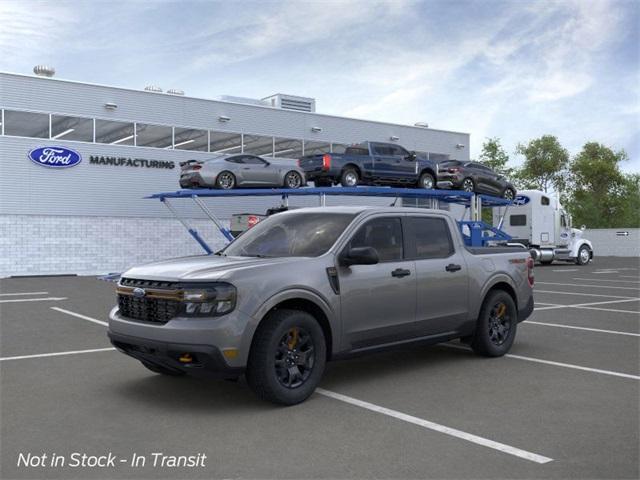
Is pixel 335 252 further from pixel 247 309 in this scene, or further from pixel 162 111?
pixel 162 111

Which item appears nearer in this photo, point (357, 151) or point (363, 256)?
Result: point (363, 256)

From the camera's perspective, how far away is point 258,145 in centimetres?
3281

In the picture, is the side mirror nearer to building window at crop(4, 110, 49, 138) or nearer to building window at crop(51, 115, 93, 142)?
building window at crop(4, 110, 49, 138)

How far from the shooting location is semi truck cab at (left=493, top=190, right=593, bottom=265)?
3162cm

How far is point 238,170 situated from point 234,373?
19455 mm

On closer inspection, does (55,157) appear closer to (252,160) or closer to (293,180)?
(252,160)

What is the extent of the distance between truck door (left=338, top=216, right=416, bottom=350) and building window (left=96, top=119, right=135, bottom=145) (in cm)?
2385

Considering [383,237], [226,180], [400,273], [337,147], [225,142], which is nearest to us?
[400,273]

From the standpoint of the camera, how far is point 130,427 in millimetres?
5152

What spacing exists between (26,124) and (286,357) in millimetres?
24300

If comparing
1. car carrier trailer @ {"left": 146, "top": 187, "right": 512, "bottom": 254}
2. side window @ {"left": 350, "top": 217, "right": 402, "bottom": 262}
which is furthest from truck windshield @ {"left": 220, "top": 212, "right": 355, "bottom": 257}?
car carrier trailer @ {"left": 146, "top": 187, "right": 512, "bottom": 254}

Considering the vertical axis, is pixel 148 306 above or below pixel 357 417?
above

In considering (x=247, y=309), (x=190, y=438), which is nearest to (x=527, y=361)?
(x=247, y=309)

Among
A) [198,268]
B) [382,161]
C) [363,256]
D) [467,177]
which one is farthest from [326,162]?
[198,268]
